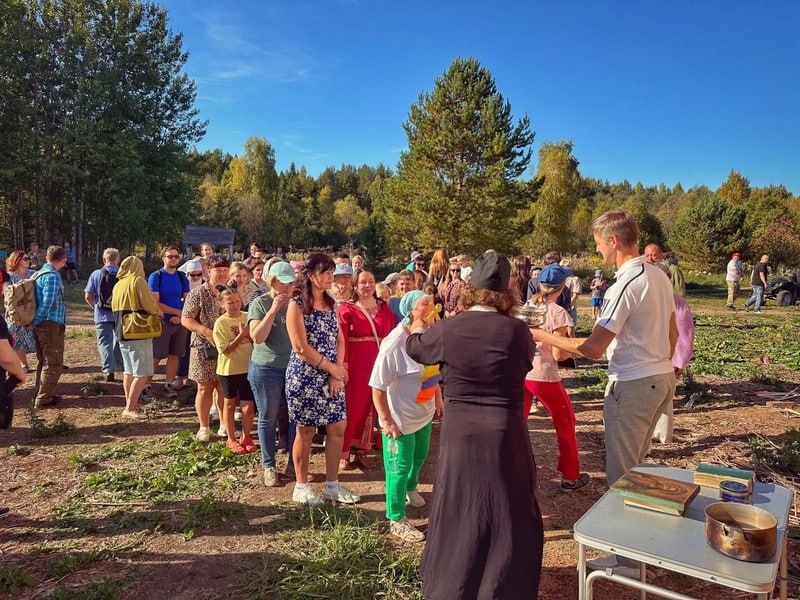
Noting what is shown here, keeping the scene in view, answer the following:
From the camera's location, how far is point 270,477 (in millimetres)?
4562

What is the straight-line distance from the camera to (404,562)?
3293 mm

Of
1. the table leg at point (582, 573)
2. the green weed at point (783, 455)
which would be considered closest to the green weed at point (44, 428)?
the table leg at point (582, 573)

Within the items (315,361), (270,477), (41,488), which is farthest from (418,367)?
(41,488)

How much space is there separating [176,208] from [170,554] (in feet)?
92.5

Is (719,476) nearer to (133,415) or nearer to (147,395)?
(133,415)

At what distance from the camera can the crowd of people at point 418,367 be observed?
245cm

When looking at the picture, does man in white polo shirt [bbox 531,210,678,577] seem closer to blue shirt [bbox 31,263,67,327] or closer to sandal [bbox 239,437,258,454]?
sandal [bbox 239,437,258,454]

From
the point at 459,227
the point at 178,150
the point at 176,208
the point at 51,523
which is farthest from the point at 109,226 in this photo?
the point at 51,523

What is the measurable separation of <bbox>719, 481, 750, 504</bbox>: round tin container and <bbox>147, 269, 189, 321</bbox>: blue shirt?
21.5 feet

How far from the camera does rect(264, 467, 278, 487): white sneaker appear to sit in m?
4.56

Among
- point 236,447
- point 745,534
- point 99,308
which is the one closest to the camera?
point 745,534

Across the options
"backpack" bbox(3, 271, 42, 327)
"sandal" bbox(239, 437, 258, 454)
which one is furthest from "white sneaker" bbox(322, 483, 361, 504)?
"backpack" bbox(3, 271, 42, 327)

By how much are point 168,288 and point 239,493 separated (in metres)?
3.60

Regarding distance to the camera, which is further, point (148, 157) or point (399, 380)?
point (148, 157)
